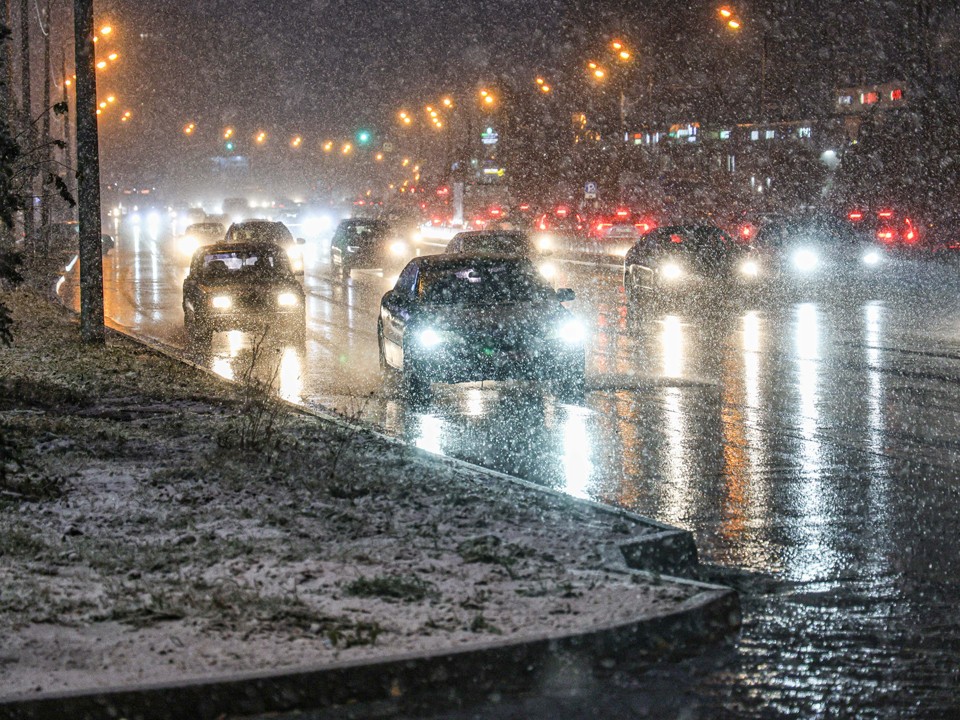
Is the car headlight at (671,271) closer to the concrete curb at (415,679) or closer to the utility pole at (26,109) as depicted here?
the utility pole at (26,109)

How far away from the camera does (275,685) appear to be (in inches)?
205

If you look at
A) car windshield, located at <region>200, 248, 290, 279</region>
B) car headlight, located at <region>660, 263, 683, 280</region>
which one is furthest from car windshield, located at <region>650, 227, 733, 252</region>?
car windshield, located at <region>200, 248, 290, 279</region>

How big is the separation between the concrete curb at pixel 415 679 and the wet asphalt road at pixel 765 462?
0.16 m

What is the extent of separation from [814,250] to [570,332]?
22.4 metres

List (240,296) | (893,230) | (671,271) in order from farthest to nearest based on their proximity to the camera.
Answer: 1. (893,230)
2. (671,271)
3. (240,296)

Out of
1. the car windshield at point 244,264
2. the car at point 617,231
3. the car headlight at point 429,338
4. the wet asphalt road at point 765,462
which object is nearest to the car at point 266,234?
the wet asphalt road at point 765,462

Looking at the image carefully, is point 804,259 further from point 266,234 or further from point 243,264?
point 243,264

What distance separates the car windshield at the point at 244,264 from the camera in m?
22.5

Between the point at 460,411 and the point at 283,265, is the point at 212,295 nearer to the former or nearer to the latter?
the point at 283,265

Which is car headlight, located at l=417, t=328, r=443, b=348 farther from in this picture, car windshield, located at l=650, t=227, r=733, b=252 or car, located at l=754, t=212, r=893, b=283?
car, located at l=754, t=212, r=893, b=283

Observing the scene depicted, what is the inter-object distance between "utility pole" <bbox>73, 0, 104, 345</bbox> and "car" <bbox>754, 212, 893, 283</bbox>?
68.5ft

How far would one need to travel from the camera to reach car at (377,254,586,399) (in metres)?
14.5

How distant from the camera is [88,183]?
18.4m

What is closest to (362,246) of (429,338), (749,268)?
(749,268)
